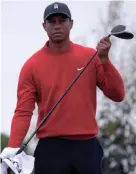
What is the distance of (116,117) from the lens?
9.43 meters

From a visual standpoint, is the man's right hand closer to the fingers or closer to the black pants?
the black pants

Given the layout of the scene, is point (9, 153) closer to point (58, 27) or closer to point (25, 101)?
point (25, 101)

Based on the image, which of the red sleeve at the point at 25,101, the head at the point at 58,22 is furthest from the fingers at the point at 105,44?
the red sleeve at the point at 25,101

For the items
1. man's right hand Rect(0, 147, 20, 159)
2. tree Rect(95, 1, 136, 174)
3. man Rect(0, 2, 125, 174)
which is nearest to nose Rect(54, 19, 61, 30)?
man Rect(0, 2, 125, 174)

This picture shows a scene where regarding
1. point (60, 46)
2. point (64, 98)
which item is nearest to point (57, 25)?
point (60, 46)

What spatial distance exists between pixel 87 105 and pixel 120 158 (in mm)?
3728

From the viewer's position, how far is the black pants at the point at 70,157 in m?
4.41

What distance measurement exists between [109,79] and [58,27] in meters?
0.46

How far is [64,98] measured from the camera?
4391mm

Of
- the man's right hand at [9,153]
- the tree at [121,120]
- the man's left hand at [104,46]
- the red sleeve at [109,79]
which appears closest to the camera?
the man's right hand at [9,153]

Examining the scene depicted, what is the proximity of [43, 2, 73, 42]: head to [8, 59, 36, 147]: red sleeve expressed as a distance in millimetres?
247

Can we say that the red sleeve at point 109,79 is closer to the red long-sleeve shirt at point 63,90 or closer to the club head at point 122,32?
the red long-sleeve shirt at point 63,90

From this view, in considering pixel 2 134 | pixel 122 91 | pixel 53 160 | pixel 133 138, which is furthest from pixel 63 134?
pixel 2 134

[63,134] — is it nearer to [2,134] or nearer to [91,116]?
[91,116]
